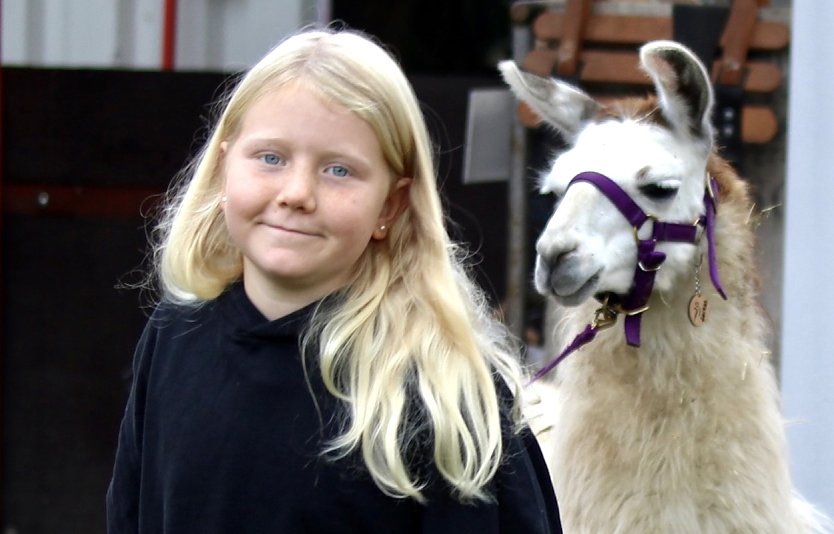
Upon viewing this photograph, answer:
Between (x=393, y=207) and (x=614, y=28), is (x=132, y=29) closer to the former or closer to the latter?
(x=614, y=28)

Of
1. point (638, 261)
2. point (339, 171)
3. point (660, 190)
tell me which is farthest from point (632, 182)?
point (339, 171)

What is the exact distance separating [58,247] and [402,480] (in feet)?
10.8

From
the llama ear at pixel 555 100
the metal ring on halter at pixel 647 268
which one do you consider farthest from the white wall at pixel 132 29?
the metal ring on halter at pixel 647 268

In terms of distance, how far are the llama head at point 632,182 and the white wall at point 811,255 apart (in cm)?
72

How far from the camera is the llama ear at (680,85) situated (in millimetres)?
2592

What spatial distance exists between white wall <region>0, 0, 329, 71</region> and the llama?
221cm

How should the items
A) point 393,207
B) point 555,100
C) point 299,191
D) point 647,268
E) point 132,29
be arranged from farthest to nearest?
point 132,29, point 555,100, point 647,268, point 393,207, point 299,191

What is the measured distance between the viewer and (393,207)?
180 centimetres

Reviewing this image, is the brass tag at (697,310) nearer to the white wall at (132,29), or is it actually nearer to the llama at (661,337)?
the llama at (661,337)

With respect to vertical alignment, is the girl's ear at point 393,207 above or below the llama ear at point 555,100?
below

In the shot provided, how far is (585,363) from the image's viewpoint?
8.83ft

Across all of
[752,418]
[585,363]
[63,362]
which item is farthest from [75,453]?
[752,418]

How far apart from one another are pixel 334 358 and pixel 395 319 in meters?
0.11

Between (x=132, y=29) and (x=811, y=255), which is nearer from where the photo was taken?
(x=811, y=255)
